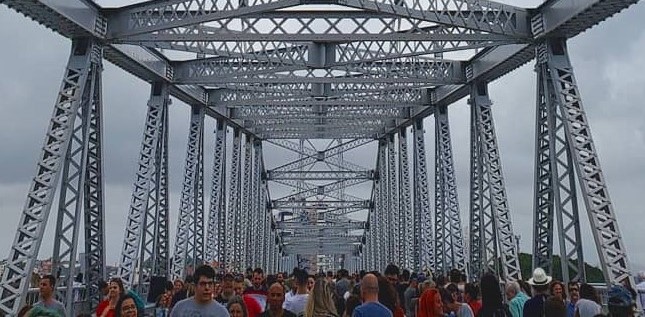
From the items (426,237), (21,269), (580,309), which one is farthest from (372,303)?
(426,237)

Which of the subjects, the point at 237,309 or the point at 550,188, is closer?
the point at 237,309

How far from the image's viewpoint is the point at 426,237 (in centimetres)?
2695

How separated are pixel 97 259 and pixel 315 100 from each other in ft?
36.6

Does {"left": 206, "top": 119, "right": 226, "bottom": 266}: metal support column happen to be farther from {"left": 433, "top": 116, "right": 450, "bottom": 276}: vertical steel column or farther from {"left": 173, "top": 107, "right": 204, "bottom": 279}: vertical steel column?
{"left": 433, "top": 116, "right": 450, "bottom": 276}: vertical steel column

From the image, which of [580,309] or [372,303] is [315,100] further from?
[372,303]

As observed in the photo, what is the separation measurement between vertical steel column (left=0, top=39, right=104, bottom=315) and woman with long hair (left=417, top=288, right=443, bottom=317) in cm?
853

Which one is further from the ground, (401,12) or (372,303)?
(401,12)

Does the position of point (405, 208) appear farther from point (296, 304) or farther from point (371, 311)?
point (371, 311)

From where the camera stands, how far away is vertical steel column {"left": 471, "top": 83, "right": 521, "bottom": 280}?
18.5 m

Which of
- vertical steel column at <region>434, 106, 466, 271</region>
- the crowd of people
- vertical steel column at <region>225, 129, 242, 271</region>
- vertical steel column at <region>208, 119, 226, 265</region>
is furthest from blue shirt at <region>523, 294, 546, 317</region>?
vertical steel column at <region>225, 129, 242, 271</region>

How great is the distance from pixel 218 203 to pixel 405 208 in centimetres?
905

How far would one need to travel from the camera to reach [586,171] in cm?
1455

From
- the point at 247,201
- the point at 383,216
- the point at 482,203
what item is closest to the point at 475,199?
the point at 482,203

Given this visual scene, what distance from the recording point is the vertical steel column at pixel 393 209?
3459 centimetres
